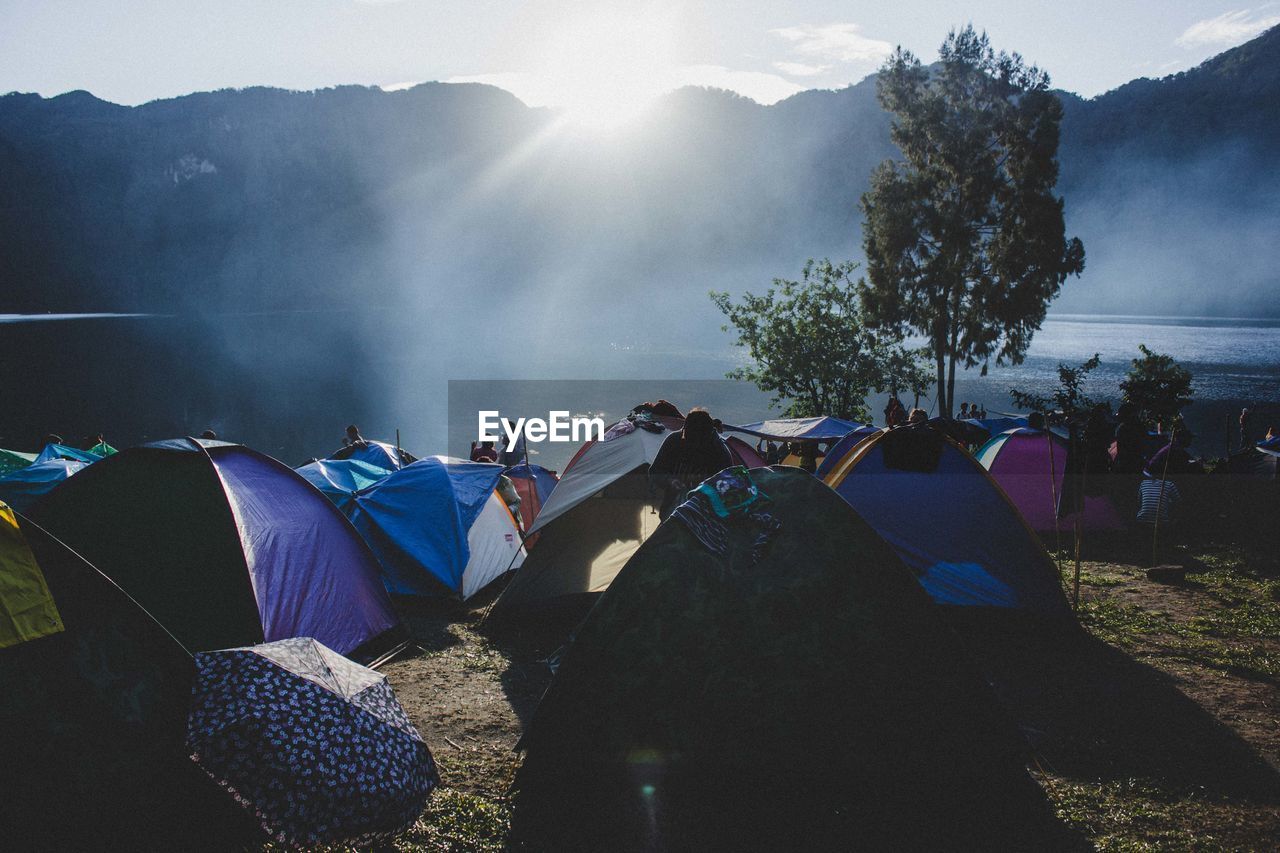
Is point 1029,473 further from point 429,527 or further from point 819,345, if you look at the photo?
point 819,345

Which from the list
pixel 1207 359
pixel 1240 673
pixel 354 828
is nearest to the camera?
pixel 354 828

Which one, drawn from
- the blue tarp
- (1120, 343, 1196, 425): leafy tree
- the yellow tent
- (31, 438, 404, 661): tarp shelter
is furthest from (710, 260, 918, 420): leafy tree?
the yellow tent

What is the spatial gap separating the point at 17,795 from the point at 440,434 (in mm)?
73545

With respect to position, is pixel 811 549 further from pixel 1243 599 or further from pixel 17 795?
pixel 1243 599

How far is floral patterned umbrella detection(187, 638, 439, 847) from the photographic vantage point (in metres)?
3.41

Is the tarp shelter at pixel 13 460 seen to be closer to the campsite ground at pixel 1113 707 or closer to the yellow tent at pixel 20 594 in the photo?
the campsite ground at pixel 1113 707

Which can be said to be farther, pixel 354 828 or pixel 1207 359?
pixel 1207 359

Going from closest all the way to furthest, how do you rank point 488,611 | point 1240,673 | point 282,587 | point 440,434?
point 1240,673 → point 282,587 → point 488,611 → point 440,434

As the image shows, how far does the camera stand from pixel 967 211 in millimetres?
31328

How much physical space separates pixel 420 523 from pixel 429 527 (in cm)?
13

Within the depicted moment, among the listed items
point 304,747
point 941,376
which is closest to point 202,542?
point 304,747

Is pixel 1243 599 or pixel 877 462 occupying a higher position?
pixel 877 462

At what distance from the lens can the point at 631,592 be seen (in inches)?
187

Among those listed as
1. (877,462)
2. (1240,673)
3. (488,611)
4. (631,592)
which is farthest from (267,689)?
(1240,673)
